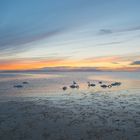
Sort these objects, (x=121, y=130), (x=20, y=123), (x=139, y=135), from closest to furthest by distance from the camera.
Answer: (x=139, y=135)
(x=121, y=130)
(x=20, y=123)

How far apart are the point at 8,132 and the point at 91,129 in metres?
8.03

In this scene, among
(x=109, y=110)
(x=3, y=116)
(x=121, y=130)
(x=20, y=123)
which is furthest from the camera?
(x=109, y=110)

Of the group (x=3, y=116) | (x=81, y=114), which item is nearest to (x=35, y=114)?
(x=3, y=116)

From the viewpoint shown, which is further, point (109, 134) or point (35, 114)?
point (35, 114)

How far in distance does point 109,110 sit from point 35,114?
33.2 ft

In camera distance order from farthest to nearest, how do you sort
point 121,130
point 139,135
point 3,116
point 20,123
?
point 3,116 < point 20,123 < point 121,130 < point 139,135

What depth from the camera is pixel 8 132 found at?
20.4 m

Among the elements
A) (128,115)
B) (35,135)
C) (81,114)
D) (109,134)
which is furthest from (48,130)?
(128,115)

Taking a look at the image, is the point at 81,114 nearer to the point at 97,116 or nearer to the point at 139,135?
the point at 97,116

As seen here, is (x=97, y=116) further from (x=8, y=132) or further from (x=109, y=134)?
(x=8, y=132)

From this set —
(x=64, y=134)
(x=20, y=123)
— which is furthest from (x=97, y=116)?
(x=20, y=123)

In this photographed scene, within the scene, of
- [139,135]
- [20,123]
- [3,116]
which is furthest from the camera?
[3,116]

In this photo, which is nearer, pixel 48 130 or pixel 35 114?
pixel 48 130

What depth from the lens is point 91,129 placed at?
69.9 ft
